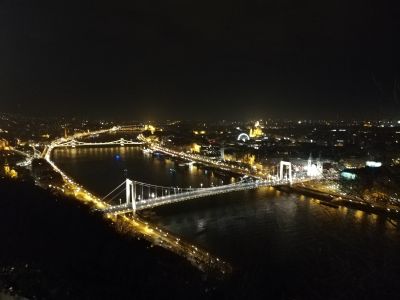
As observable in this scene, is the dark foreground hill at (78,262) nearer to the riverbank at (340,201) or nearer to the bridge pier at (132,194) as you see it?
the bridge pier at (132,194)

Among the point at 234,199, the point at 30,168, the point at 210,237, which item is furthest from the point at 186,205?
the point at 30,168

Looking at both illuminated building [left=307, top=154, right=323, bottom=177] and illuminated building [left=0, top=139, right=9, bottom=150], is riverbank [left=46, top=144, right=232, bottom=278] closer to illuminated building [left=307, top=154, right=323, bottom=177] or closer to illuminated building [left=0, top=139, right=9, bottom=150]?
illuminated building [left=307, top=154, right=323, bottom=177]

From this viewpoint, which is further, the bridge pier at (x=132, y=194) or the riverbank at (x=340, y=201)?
the riverbank at (x=340, y=201)

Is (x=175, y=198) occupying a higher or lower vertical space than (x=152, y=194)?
higher

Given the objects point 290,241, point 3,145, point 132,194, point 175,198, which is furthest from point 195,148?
point 290,241

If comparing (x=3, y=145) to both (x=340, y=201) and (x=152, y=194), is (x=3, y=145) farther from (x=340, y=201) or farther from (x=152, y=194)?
(x=340, y=201)

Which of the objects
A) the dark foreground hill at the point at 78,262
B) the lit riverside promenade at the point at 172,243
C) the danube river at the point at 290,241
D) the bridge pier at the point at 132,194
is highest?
the dark foreground hill at the point at 78,262

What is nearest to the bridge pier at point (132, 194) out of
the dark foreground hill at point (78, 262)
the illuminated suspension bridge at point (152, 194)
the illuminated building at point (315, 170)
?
the illuminated suspension bridge at point (152, 194)
